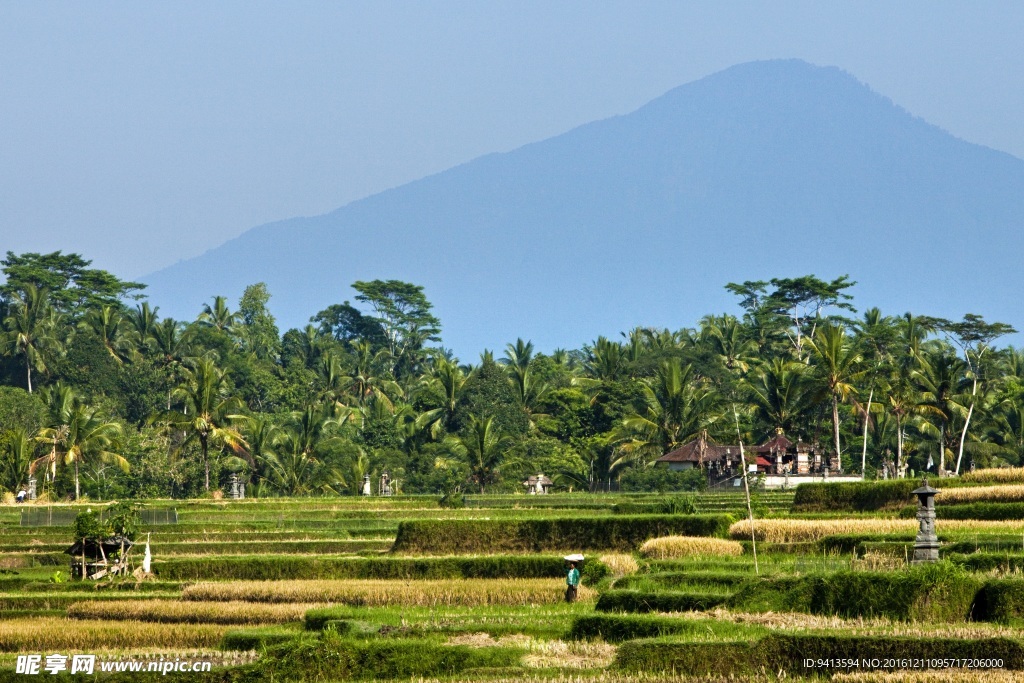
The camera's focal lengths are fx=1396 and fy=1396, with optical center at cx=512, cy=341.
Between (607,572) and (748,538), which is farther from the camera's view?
(748,538)

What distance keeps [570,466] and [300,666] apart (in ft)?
172

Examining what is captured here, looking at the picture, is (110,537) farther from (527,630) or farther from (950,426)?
(950,426)

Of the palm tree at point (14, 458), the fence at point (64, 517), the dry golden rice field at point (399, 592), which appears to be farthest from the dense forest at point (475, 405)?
the dry golden rice field at point (399, 592)

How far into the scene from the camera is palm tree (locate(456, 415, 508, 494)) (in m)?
67.8

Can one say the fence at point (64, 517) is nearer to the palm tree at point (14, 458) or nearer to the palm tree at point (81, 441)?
the palm tree at point (81, 441)

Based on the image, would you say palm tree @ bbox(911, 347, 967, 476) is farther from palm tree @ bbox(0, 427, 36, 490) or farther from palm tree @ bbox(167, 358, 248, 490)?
palm tree @ bbox(0, 427, 36, 490)

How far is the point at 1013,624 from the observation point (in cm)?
2069

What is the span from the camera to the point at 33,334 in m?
90.8

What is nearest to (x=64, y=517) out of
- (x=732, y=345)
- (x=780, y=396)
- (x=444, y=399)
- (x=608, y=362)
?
(x=444, y=399)

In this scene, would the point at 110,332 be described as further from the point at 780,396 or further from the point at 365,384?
the point at 780,396

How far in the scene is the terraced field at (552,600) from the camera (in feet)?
61.7

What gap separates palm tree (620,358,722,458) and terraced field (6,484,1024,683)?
21.1 meters

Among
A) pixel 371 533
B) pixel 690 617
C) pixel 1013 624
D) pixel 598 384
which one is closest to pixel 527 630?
pixel 690 617

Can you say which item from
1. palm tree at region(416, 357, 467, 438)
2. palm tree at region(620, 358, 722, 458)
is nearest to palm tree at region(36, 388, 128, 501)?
palm tree at region(416, 357, 467, 438)
